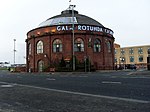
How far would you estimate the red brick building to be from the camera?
2120 inches

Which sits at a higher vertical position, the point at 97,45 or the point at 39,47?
the point at 97,45

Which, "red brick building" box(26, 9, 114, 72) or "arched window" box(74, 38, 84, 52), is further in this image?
"arched window" box(74, 38, 84, 52)

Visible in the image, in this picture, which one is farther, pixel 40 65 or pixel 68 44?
pixel 40 65

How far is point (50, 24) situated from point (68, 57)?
11.0 m

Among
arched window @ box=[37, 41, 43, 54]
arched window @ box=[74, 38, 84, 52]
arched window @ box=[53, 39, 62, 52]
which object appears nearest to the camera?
arched window @ box=[74, 38, 84, 52]

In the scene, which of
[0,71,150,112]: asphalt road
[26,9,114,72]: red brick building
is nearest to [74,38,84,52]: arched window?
[26,9,114,72]: red brick building

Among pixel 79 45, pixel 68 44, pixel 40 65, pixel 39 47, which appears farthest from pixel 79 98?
pixel 39 47

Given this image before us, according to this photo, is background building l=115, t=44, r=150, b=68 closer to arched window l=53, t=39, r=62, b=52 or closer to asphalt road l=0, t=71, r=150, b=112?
arched window l=53, t=39, r=62, b=52

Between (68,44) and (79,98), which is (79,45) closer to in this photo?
(68,44)

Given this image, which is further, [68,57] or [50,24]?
[50,24]

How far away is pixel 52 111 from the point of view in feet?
22.5

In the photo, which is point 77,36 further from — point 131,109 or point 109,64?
point 131,109

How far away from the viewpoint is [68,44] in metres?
53.8

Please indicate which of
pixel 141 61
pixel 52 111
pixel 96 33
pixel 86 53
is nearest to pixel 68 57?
pixel 86 53
